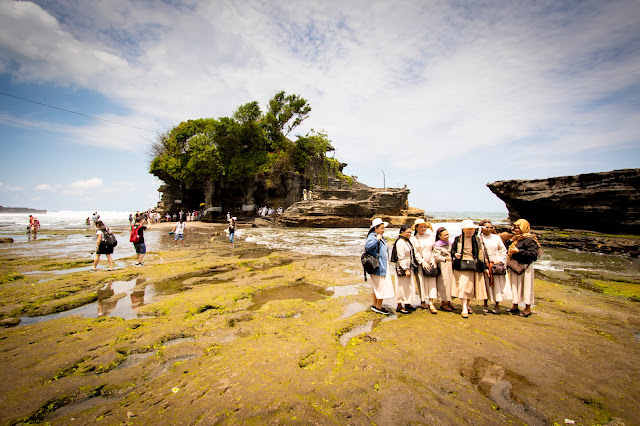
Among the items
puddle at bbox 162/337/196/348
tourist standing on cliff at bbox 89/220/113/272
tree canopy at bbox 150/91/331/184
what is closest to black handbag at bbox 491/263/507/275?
puddle at bbox 162/337/196/348

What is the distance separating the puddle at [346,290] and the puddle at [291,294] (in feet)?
0.76

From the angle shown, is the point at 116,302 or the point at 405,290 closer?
the point at 405,290

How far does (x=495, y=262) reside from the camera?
201 inches

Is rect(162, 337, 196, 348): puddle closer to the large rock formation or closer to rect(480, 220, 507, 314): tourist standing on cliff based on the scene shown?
rect(480, 220, 507, 314): tourist standing on cliff

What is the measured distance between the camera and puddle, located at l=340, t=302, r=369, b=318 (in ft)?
17.0

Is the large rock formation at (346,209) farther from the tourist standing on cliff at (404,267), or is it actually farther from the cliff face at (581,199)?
the tourist standing on cliff at (404,267)

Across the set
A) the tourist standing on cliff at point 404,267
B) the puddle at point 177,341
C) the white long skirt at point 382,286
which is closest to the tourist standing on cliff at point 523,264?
the tourist standing on cliff at point 404,267

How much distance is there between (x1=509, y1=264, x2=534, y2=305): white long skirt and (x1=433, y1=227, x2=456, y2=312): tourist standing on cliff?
117cm

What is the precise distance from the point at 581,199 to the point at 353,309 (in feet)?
79.0

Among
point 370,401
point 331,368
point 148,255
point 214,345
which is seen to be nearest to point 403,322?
point 331,368

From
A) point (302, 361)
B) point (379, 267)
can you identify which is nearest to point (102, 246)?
point (302, 361)

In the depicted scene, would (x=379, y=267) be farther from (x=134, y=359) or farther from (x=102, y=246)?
(x=102, y=246)

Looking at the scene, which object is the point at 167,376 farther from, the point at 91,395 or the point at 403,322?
the point at 403,322

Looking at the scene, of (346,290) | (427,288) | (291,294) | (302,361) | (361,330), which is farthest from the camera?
(346,290)
